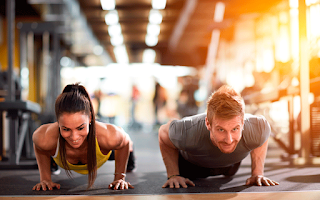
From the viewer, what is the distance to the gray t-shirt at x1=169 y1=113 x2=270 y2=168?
158cm

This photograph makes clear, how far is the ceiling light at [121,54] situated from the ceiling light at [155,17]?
2.45 meters

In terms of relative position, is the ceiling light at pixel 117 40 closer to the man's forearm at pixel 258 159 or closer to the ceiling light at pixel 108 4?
the ceiling light at pixel 108 4

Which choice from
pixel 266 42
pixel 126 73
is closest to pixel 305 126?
pixel 266 42

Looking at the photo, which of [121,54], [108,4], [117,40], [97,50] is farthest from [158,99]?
[108,4]

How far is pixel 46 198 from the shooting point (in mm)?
1436

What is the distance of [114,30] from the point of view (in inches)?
333

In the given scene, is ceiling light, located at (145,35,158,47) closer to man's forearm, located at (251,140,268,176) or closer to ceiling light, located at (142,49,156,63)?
ceiling light, located at (142,49,156,63)

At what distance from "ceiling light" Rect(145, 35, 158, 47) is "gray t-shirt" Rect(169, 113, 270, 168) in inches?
316

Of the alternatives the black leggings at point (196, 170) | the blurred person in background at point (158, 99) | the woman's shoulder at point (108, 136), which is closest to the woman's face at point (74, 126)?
the woman's shoulder at point (108, 136)

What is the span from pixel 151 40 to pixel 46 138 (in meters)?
8.45

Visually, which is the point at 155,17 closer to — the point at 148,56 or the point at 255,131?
the point at 148,56

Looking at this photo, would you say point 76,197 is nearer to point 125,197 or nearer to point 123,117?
point 125,197

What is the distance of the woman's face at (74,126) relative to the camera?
4.71 ft

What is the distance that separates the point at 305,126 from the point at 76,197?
2058 mm
